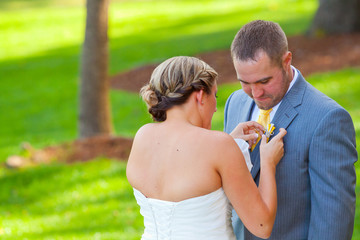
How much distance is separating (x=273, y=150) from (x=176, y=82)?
705 millimetres

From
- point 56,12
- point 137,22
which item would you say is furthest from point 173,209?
point 56,12

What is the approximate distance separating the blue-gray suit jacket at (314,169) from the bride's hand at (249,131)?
97 millimetres

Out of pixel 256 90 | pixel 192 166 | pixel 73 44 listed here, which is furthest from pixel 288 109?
pixel 73 44

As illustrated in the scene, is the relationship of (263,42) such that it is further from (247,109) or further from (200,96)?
(247,109)

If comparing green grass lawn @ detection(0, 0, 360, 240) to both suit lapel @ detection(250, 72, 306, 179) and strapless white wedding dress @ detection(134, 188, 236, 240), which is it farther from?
strapless white wedding dress @ detection(134, 188, 236, 240)

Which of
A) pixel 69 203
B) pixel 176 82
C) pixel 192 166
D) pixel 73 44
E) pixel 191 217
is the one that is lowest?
pixel 69 203

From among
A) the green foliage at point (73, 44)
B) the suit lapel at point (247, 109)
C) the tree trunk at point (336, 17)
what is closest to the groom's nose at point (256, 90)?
the suit lapel at point (247, 109)

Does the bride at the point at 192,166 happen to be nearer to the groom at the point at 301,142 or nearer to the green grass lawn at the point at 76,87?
the groom at the point at 301,142

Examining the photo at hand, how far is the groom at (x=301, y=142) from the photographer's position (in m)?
3.21

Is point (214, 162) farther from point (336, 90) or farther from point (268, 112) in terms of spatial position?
point (336, 90)

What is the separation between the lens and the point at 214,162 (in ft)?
10.2

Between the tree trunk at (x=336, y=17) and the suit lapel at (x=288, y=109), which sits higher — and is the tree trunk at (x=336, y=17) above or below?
above

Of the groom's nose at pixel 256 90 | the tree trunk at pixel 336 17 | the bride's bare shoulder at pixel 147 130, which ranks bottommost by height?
the bride's bare shoulder at pixel 147 130

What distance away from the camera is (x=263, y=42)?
10.8 feet
